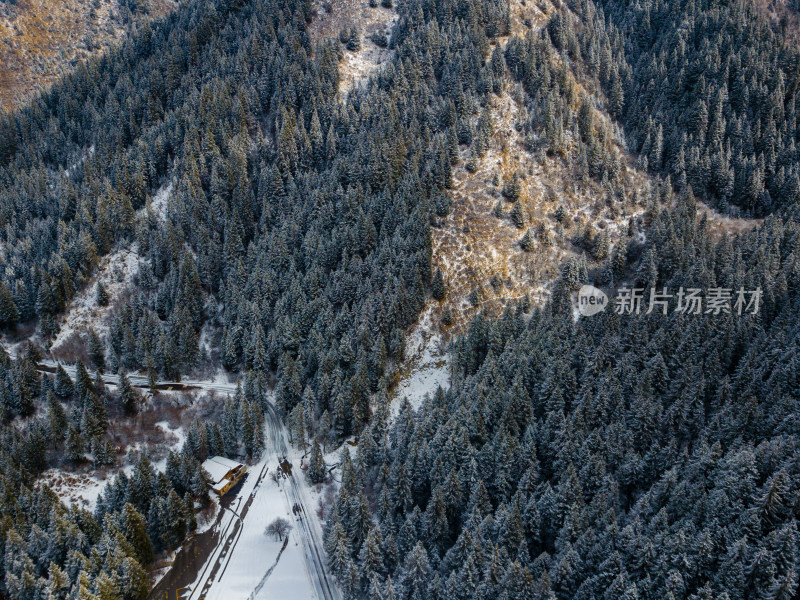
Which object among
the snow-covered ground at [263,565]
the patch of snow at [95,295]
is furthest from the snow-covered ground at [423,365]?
the patch of snow at [95,295]

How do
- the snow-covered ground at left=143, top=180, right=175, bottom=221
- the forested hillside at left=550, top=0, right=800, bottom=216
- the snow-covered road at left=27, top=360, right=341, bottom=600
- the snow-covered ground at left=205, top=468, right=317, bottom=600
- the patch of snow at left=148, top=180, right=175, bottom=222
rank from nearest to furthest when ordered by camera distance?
the snow-covered ground at left=205, top=468, right=317, bottom=600, the snow-covered road at left=27, top=360, right=341, bottom=600, the forested hillside at left=550, top=0, right=800, bottom=216, the patch of snow at left=148, top=180, right=175, bottom=222, the snow-covered ground at left=143, top=180, right=175, bottom=221

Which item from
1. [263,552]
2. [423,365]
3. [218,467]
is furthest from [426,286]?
[263,552]

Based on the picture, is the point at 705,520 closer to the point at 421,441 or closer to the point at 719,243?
the point at 421,441

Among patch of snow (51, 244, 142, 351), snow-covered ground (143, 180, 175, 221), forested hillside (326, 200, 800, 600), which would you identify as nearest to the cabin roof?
forested hillside (326, 200, 800, 600)

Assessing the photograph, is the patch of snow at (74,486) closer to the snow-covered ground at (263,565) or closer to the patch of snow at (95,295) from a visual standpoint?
the snow-covered ground at (263,565)

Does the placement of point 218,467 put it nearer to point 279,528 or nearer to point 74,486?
point 279,528

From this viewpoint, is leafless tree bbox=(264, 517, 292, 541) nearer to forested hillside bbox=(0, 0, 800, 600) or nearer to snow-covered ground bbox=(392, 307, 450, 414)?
forested hillside bbox=(0, 0, 800, 600)

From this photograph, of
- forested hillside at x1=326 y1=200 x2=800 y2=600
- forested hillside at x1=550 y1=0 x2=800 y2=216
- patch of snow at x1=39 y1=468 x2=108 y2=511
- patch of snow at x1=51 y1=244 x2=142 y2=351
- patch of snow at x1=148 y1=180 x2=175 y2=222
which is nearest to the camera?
forested hillside at x1=326 y1=200 x2=800 y2=600

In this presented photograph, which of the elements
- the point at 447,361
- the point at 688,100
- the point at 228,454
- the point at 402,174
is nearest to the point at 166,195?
the point at 402,174

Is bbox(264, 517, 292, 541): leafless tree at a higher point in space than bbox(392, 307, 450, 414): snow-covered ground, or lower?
lower
